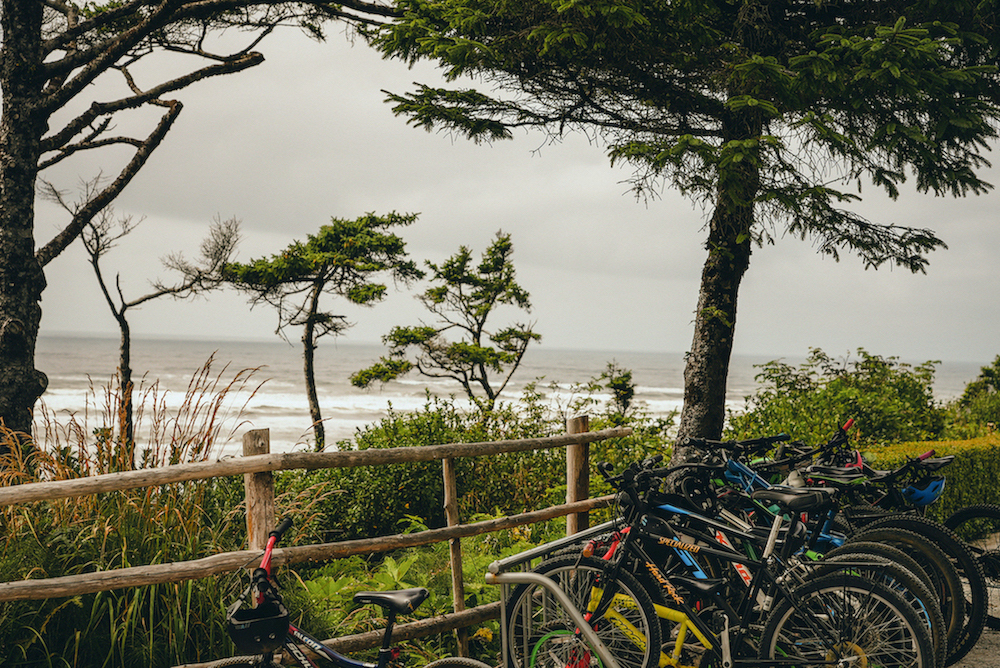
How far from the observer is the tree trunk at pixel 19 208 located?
808 cm

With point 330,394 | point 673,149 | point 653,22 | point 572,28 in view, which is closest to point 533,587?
point 673,149

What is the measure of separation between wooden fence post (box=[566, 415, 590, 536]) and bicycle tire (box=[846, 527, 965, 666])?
6.51 feet

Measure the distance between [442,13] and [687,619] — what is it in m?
6.32

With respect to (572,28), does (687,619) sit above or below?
below

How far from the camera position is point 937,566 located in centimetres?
366

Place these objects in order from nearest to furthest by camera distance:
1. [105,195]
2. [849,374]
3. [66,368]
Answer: [105,195], [849,374], [66,368]

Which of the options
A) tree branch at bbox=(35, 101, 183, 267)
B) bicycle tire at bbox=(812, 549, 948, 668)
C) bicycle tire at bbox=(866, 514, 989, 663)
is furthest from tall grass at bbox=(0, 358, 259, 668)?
tree branch at bbox=(35, 101, 183, 267)

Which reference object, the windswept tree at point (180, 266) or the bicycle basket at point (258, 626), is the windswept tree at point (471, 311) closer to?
the windswept tree at point (180, 266)

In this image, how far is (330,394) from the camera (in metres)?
47.7

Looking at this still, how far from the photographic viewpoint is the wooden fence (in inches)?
128

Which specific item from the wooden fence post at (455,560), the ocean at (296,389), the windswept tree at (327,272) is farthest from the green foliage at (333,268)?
the wooden fence post at (455,560)

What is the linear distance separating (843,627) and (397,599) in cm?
189

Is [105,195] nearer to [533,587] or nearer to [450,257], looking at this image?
[533,587]

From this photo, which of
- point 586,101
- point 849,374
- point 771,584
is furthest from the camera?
point 849,374
